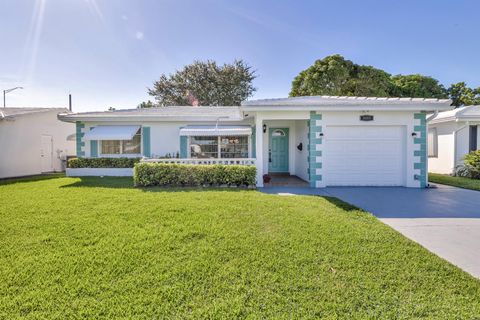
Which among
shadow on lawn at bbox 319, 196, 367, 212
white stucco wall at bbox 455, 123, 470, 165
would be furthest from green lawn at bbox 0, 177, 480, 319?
white stucco wall at bbox 455, 123, 470, 165

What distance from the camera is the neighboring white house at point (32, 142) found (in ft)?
65.7

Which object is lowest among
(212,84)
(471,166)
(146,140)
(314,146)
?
(471,166)

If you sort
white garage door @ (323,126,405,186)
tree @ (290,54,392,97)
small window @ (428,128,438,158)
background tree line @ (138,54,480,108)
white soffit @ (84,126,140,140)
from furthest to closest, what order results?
background tree line @ (138,54,480,108), tree @ (290,54,392,97), small window @ (428,128,438,158), white soffit @ (84,126,140,140), white garage door @ (323,126,405,186)

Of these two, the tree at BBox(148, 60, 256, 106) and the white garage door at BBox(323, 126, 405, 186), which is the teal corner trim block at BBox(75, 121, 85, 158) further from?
the tree at BBox(148, 60, 256, 106)

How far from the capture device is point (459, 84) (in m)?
42.4

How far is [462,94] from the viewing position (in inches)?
1672

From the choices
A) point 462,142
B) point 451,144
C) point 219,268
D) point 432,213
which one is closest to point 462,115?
point 462,142

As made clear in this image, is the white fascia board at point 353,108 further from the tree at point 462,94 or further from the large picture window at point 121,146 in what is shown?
the tree at point 462,94

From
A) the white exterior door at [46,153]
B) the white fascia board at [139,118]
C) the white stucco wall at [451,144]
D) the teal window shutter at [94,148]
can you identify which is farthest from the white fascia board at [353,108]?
the white exterior door at [46,153]

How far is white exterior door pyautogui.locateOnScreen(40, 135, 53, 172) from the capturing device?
2310cm

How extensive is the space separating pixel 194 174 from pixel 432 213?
36.8 ft

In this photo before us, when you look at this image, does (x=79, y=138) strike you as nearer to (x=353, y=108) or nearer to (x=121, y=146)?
(x=121, y=146)

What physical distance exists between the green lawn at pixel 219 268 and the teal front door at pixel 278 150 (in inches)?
445

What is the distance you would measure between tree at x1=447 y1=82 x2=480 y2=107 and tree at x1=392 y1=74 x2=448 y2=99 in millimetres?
1756
